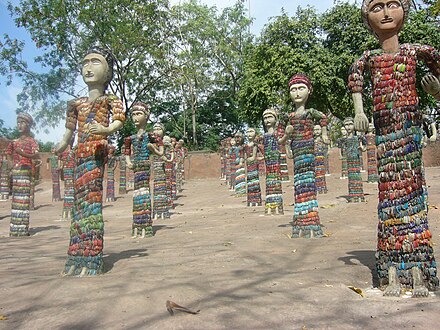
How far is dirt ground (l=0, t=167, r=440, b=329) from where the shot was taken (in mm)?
3615

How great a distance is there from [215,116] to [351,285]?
34.2 m

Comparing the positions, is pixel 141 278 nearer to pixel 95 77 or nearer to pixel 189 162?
pixel 95 77

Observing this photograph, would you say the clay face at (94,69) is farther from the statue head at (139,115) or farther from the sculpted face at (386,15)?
the statue head at (139,115)

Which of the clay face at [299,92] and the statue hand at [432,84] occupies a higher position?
the clay face at [299,92]

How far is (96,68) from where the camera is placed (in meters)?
5.59

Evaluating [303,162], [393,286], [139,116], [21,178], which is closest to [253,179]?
[139,116]

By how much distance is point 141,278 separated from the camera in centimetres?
495

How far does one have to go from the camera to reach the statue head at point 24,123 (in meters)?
9.80

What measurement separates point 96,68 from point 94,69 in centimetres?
3

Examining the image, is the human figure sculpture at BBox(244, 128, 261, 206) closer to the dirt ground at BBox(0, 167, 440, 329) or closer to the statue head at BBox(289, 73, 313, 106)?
the dirt ground at BBox(0, 167, 440, 329)

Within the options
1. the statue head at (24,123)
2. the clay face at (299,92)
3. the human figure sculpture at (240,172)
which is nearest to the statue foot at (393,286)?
the clay face at (299,92)

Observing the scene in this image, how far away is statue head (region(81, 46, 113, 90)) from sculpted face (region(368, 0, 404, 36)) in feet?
10.5

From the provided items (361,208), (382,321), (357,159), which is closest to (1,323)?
(382,321)

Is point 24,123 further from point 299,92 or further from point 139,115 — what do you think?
point 299,92
